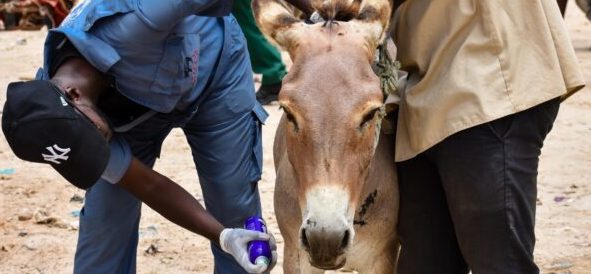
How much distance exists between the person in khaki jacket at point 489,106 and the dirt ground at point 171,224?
226 cm

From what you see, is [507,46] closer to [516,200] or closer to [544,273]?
[516,200]

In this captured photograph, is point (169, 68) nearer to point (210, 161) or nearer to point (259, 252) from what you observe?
point (210, 161)

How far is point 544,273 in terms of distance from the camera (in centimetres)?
551

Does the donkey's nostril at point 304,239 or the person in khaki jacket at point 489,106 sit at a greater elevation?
the person in khaki jacket at point 489,106

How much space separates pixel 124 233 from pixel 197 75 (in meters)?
0.88

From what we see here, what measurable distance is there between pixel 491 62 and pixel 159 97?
1424 mm

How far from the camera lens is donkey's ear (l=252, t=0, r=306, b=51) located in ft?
11.7

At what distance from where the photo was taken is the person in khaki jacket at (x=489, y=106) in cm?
334

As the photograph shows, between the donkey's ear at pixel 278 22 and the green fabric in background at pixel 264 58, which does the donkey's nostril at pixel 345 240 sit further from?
the green fabric in background at pixel 264 58

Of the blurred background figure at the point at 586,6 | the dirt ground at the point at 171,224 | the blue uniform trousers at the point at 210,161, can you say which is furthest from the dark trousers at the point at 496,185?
the blurred background figure at the point at 586,6

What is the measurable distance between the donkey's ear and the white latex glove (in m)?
0.75

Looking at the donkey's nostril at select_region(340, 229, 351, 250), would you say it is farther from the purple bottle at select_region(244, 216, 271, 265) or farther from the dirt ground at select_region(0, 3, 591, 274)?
the dirt ground at select_region(0, 3, 591, 274)

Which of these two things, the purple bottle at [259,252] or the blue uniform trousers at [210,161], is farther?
the blue uniform trousers at [210,161]

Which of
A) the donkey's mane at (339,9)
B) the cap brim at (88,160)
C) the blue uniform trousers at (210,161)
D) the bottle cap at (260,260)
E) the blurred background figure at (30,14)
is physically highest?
the donkey's mane at (339,9)
